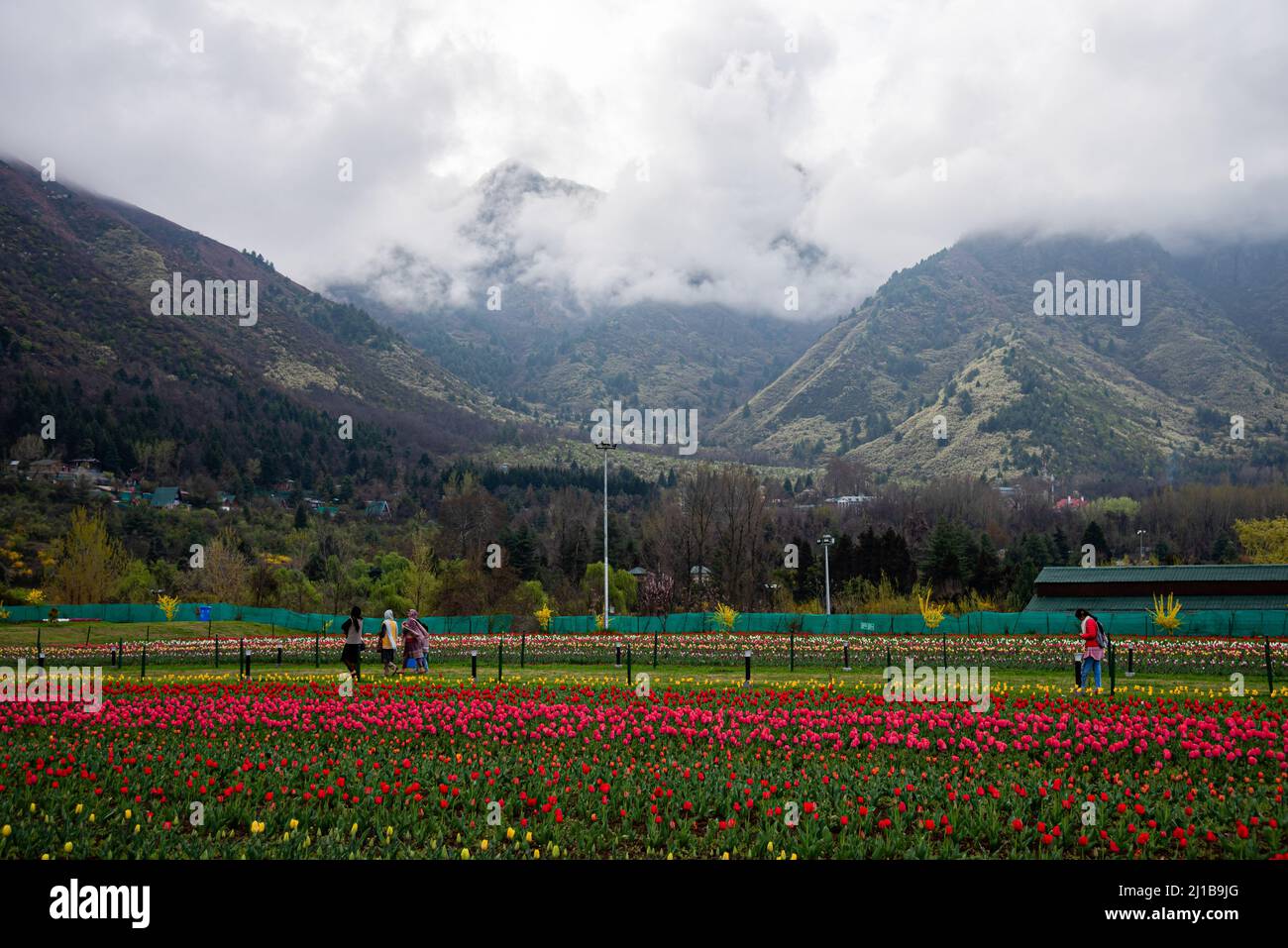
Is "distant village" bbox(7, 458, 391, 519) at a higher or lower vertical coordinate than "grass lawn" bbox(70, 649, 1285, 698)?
higher

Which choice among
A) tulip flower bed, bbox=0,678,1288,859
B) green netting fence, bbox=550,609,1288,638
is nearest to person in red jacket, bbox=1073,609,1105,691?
tulip flower bed, bbox=0,678,1288,859

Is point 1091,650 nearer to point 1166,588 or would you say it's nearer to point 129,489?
point 1166,588

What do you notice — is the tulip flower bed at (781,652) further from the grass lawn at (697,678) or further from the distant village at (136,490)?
the distant village at (136,490)

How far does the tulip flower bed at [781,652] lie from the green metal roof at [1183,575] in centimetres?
1959

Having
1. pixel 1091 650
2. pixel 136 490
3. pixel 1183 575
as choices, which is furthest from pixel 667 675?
pixel 136 490

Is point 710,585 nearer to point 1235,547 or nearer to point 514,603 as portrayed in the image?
point 514,603

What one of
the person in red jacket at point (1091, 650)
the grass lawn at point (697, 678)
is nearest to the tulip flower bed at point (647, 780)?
the person in red jacket at point (1091, 650)

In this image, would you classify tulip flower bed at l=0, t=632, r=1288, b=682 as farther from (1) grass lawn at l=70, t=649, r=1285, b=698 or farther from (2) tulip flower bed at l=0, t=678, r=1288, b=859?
(2) tulip flower bed at l=0, t=678, r=1288, b=859

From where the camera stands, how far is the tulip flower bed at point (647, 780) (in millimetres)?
9672

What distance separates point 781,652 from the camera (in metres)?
37.4

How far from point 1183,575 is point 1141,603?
Result: 4.22 m

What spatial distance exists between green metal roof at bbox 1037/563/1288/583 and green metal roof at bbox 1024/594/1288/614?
118 centimetres

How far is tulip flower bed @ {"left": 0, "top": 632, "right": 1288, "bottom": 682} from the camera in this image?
3095 cm
